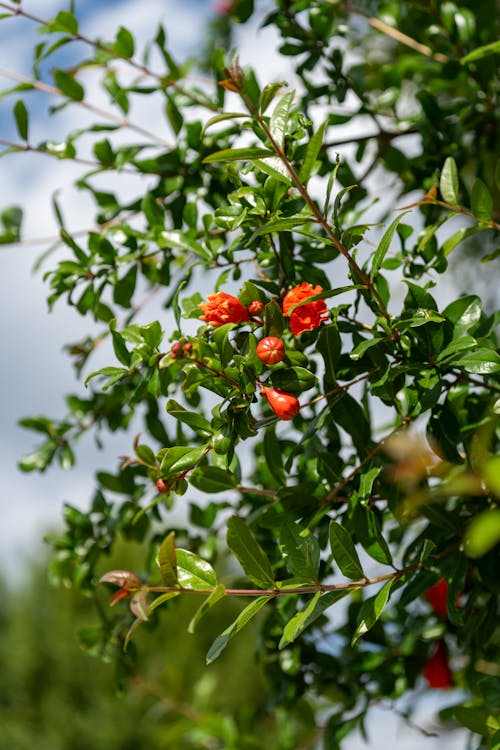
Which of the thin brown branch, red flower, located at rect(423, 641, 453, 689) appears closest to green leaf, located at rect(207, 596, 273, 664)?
red flower, located at rect(423, 641, 453, 689)

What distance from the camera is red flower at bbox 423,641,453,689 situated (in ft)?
3.58

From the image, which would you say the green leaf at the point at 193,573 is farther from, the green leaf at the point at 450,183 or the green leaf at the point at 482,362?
the green leaf at the point at 450,183

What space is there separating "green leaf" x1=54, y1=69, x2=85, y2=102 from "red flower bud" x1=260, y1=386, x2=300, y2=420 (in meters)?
0.61

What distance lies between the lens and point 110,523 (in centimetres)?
105

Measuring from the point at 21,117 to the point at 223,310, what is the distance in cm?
53

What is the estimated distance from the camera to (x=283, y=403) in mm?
649

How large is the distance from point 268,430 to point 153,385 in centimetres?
13

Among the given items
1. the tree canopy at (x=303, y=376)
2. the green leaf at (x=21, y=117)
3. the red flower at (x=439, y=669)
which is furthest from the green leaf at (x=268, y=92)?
the red flower at (x=439, y=669)

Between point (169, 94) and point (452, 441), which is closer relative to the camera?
point (452, 441)

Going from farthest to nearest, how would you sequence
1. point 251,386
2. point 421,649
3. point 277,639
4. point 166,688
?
1. point 166,688
2. point 421,649
3. point 277,639
4. point 251,386


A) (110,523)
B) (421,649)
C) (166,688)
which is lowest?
(166,688)

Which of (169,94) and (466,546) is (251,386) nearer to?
(466,546)

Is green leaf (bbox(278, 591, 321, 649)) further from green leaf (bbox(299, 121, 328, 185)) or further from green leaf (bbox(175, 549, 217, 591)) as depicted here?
green leaf (bbox(299, 121, 328, 185))

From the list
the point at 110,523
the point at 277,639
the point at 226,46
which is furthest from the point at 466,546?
the point at 226,46
